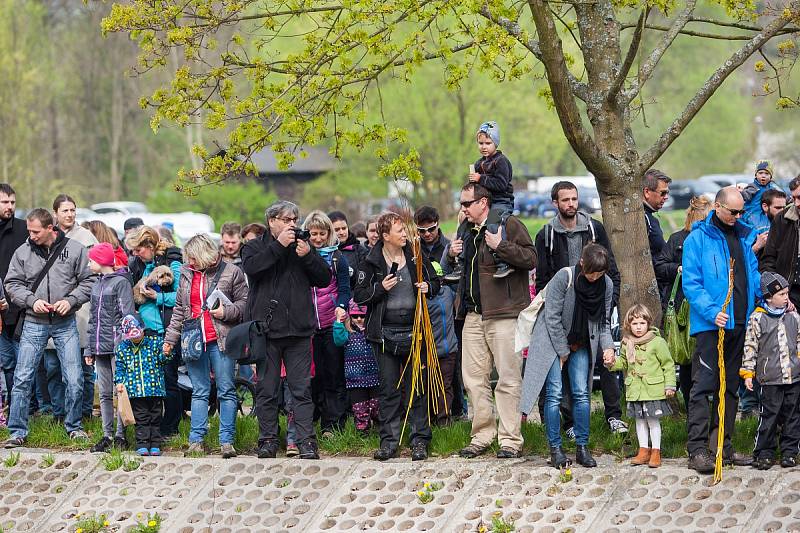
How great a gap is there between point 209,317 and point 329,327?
113 cm

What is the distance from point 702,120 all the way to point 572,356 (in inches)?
2217

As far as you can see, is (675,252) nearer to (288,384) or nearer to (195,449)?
(288,384)

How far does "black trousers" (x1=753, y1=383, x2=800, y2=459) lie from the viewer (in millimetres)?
8766

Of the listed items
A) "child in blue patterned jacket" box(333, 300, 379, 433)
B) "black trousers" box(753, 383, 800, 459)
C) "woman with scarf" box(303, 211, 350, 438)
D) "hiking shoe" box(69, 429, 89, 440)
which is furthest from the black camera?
"black trousers" box(753, 383, 800, 459)

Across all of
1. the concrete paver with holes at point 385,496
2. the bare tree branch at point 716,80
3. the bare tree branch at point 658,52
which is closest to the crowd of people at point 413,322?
the concrete paver with holes at point 385,496

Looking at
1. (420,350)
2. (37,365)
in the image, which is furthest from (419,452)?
(37,365)

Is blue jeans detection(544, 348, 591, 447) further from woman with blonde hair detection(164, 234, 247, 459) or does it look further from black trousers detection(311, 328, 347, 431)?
woman with blonde hair detection(164, 234, 247, 459)

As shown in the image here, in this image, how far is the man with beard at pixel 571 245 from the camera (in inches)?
387

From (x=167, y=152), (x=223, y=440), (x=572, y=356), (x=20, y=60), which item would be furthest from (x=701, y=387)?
(x=167, y=152)

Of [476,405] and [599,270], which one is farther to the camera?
[476,405]

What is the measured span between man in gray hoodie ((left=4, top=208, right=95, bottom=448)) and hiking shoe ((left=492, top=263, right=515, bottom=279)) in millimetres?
4003

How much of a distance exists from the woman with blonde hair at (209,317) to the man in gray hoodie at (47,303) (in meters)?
1.28

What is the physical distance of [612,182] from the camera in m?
10.4

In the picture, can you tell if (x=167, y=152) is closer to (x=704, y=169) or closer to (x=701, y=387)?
(x=704, y=169)
